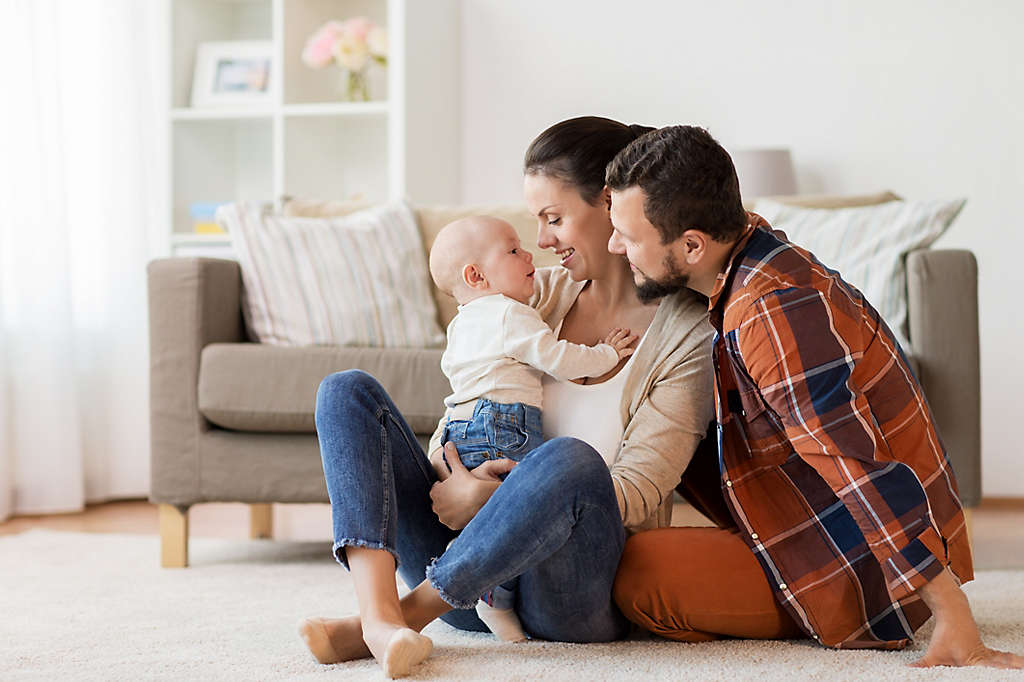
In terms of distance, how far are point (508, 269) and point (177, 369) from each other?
1.13 metres

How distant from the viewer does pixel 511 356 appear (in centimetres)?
157

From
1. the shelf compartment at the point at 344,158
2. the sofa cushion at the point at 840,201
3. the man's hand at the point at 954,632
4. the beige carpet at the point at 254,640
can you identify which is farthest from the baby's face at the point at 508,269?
the shelf compartment at the point at 344,158

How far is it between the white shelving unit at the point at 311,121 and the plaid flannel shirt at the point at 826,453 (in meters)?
2.59

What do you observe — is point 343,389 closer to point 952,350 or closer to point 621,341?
point 621,341

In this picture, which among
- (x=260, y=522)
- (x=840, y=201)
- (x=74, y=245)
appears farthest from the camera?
(x=74, y=245)

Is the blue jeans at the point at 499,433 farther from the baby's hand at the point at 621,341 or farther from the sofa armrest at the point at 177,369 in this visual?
the sofa armrest at the point at 177,369

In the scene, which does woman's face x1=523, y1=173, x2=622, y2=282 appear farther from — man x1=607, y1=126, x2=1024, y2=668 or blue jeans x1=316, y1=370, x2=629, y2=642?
blue jeans x1=316, y1=370, x2=629, y2=642

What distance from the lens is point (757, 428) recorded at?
146 centimetres

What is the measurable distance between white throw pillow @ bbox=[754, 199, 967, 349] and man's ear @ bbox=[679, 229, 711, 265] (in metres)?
1.18

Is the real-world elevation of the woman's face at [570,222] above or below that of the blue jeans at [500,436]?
above

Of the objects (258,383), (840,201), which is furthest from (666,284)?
(840,201)

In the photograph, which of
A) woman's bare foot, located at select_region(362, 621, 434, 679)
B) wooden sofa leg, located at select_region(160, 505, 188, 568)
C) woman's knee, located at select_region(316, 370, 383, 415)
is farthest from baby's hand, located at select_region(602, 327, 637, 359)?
wooden sofa leg, located at select_region(160, 505, 188, 568)

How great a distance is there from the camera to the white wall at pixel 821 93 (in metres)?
3.77

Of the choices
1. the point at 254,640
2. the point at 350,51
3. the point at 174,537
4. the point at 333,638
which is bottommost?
the point at 174,537
